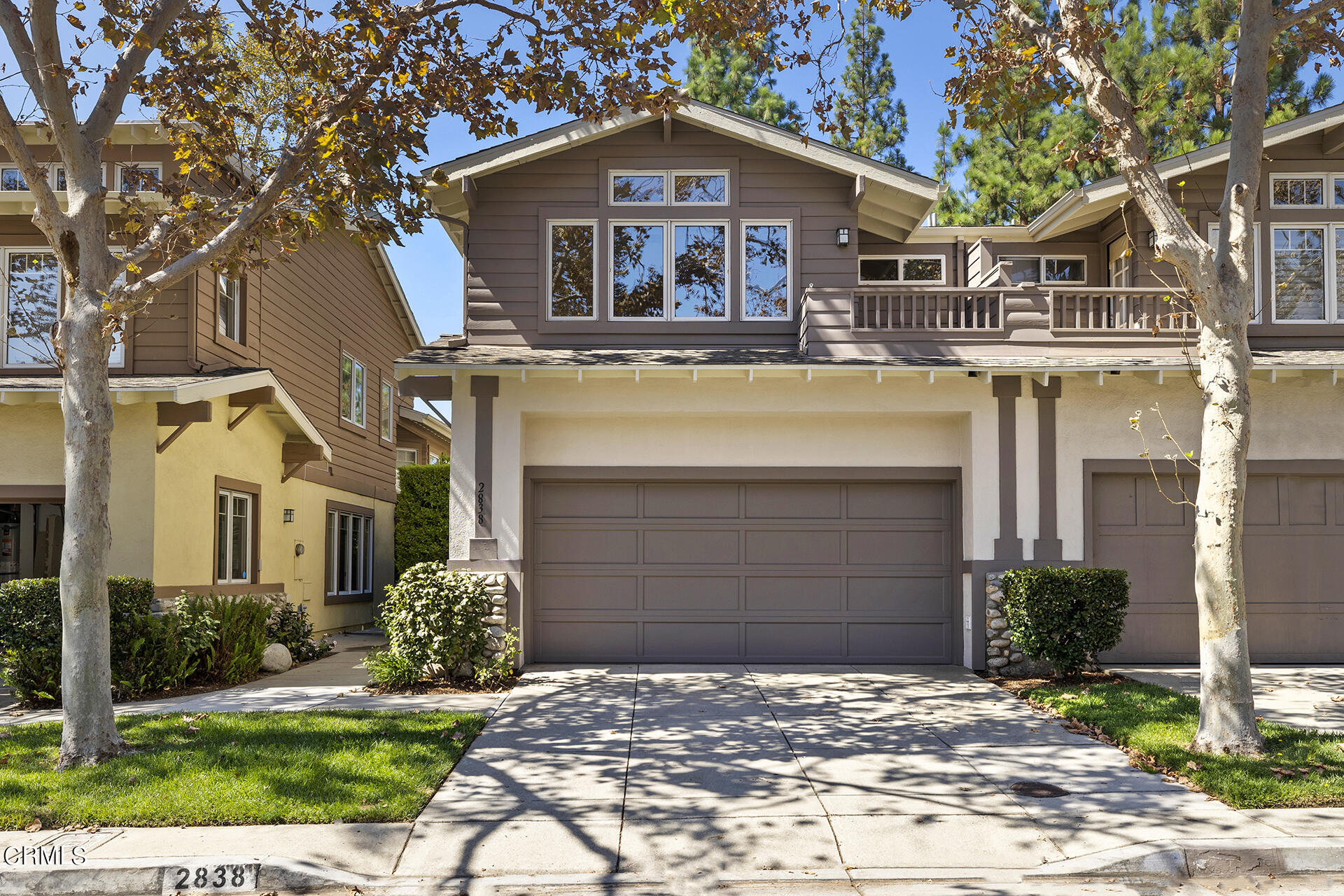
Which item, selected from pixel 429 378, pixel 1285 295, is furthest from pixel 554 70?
pixel 1285 295

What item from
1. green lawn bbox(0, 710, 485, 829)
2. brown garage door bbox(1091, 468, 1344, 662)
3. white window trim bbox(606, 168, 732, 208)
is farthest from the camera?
white window trim bbox(606, 168, 732, 208)

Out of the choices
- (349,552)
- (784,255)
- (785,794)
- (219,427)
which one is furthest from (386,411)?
(785,794)

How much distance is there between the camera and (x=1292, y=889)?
543 cm

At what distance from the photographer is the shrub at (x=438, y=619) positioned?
1066cm

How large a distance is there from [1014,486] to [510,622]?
20.2 ft

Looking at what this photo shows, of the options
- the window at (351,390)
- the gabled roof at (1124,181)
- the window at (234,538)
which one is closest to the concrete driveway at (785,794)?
the window at (234,538)

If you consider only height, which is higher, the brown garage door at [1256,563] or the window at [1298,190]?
the window at [1298,190]

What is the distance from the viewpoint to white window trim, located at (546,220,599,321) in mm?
12977

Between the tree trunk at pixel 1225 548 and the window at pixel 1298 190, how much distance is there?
720 cm

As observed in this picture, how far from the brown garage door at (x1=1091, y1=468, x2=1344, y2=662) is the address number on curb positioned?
9.96 metres

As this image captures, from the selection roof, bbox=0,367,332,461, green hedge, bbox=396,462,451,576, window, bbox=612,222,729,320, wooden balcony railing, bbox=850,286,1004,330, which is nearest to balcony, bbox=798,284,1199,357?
wooden balcony railing, bbox=850,286,1004,330

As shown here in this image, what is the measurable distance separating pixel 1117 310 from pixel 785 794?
858 centimetres

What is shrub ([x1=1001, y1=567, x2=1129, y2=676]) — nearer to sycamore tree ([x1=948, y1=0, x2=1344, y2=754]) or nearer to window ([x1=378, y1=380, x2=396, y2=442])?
sycamore tree ([x1=948, y1=0, x2=1344, y2=754])

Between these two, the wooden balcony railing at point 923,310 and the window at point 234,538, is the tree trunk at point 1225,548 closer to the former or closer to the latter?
the wooden balcony railing at point 923,310
